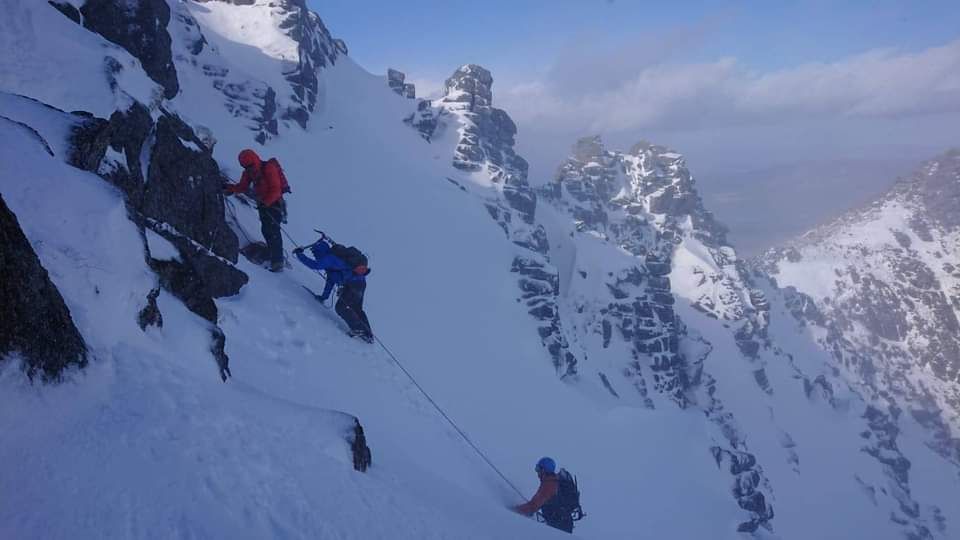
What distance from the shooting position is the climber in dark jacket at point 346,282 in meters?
14.1

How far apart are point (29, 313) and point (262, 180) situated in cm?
962

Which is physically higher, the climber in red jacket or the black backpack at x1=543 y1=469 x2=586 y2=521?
the climber in red jacket

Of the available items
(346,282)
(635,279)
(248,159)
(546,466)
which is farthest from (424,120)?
(546,466)

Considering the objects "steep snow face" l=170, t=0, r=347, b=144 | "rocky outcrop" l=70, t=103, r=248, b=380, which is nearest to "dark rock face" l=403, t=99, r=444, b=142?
"steep snow face" l=170, t=0, r=347, b=144

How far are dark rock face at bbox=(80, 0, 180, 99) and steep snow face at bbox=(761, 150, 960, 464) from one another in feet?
556

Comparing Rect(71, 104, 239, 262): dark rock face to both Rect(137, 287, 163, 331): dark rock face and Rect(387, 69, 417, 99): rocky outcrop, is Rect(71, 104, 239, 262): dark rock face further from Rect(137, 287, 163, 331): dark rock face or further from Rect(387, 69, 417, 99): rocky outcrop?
Rect(387, 69, 417, 99): rocky outcrop

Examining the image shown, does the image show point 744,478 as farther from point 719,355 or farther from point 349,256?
point 349,256

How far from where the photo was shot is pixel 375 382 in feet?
41.4

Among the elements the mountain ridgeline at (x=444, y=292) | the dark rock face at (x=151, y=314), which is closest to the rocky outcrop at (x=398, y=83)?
the mountain ridgeline at (x=444, y=292)

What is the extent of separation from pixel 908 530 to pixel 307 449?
4952 inches

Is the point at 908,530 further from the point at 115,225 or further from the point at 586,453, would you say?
the point at 115,225

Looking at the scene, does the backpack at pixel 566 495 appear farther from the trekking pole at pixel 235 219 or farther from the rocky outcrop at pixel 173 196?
the trekking pole at pixel 235 219

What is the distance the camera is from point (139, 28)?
2316cm

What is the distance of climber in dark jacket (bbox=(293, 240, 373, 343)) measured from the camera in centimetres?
1406
